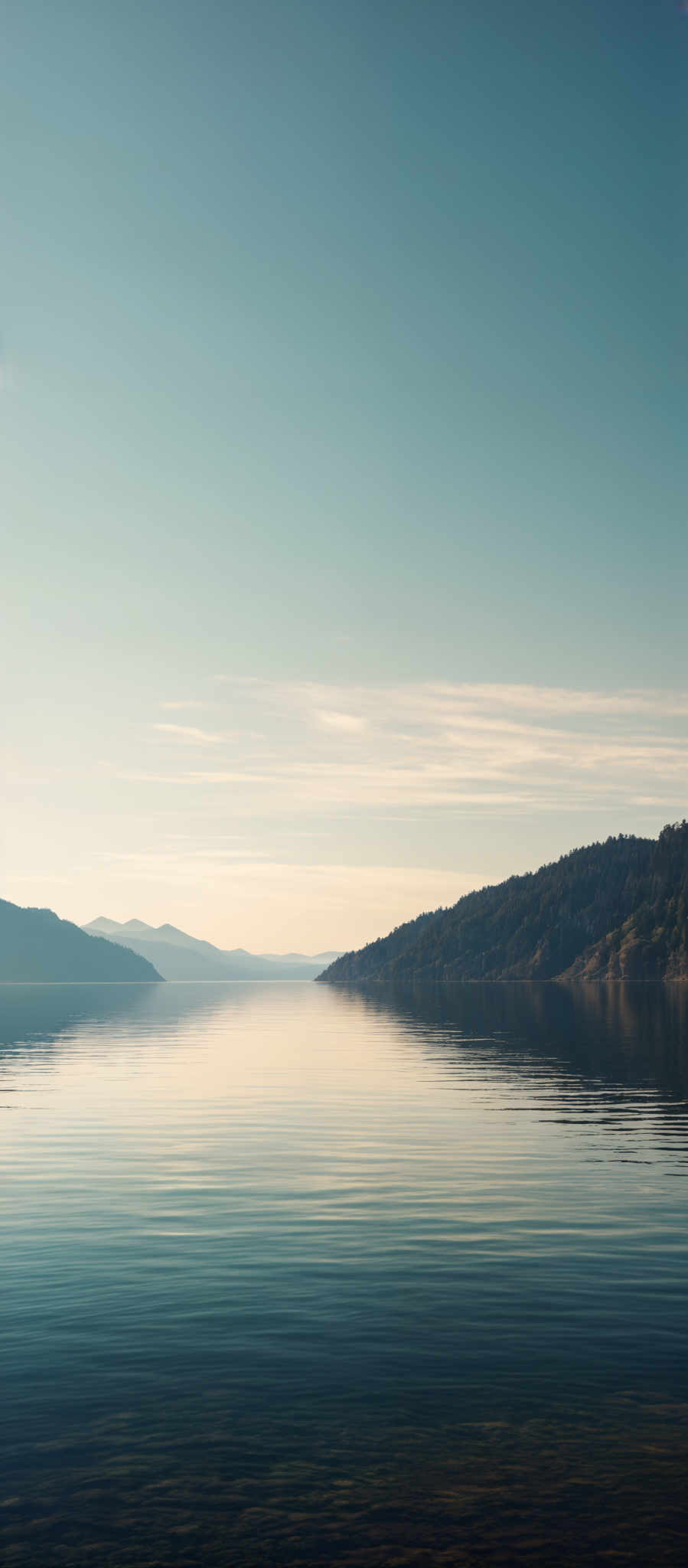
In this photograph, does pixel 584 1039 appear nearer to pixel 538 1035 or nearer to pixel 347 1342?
pixel 538 1035

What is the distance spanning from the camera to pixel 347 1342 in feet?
64.8

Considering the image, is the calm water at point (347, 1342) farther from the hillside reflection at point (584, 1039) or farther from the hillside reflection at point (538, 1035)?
the hillside reflection at point (538, 1035)

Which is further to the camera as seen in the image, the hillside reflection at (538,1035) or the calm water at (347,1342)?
the hillside reflection at (538,1035)

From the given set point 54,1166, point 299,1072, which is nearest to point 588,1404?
point 54,1166

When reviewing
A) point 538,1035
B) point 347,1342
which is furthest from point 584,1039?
point 347,1342

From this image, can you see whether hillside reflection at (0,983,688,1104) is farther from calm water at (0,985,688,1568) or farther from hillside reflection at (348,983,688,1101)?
calm water at (0,985,688,1568)

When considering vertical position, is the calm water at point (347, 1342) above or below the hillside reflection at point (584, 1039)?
above

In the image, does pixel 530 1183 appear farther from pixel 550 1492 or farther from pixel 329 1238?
pixel 550 1492

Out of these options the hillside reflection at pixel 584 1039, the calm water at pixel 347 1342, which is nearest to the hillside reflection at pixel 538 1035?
the hillside reflection at pixel 584 1039

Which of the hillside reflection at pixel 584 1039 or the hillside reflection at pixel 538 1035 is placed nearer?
the hillside reflection at pixel 584 1039

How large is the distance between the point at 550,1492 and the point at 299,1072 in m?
66.1

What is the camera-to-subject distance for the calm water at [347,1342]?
13.1 meters

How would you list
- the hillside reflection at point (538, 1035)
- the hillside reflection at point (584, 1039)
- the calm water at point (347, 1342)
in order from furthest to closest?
the hillside reflection at point (538, 1035)
the hillside reflection at point (584, 1039)
the calm water at point (347, 1342)

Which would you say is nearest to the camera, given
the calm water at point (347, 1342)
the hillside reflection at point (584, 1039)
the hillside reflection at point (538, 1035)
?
the calm water at point (347, 1342)
